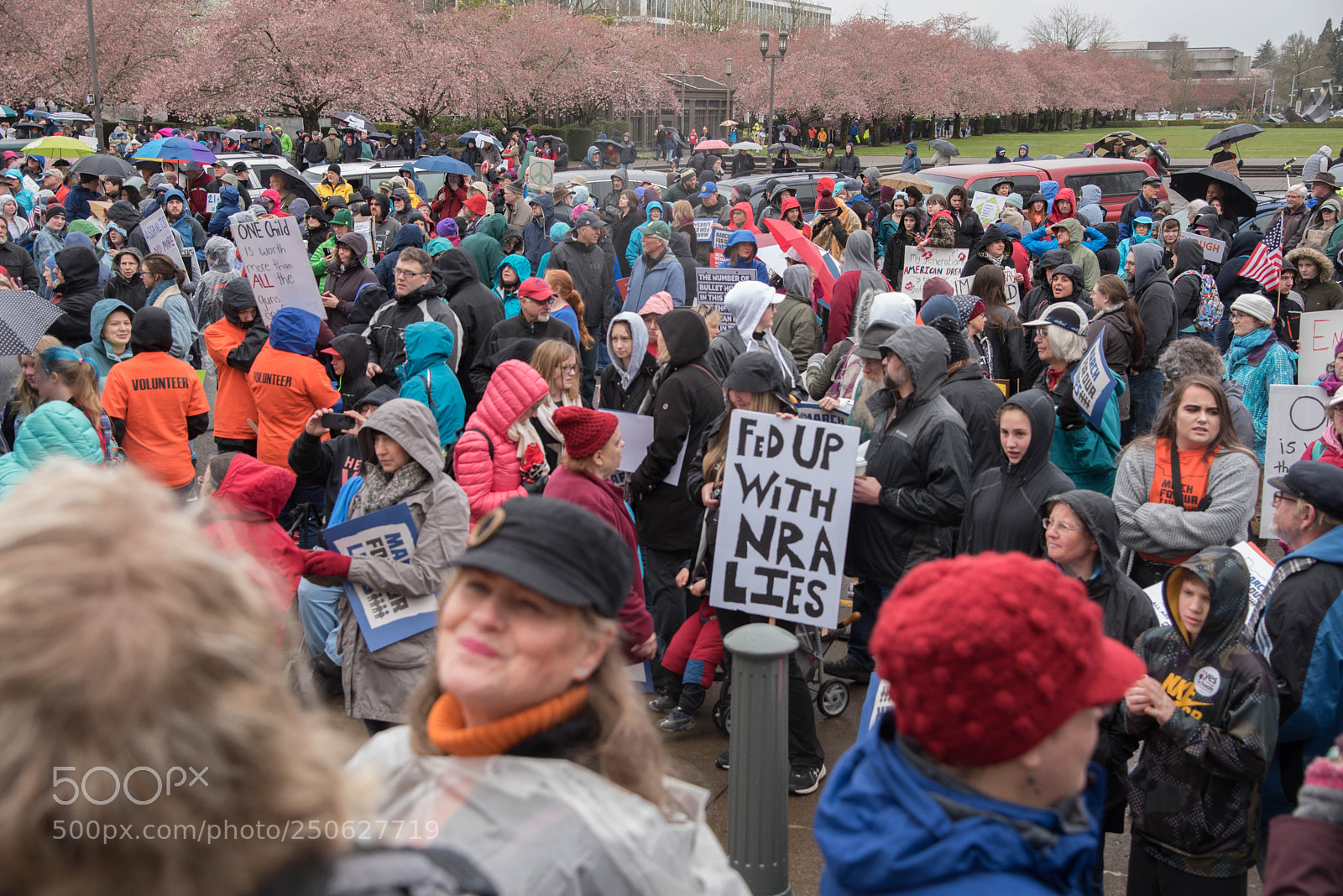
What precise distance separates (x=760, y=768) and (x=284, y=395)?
4.02 m

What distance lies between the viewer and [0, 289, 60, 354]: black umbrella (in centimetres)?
639

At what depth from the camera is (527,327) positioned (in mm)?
7629

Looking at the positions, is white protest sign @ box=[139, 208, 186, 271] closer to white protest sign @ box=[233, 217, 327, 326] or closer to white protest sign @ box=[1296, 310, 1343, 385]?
white protest sign @ box=[233, 217, 327, 326]

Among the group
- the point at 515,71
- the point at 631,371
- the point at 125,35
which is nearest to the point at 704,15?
the point at 515,71

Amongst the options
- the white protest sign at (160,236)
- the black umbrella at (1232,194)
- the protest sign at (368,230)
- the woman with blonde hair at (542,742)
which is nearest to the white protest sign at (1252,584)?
the woman with blonde hair at (542,742)

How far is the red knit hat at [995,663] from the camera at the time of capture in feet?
5.41

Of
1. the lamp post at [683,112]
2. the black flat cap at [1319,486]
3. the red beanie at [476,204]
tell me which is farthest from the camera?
the lamp post at [683,112]

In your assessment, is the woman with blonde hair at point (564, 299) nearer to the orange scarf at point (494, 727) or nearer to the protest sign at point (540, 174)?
the orange scarf at point (494, 727)

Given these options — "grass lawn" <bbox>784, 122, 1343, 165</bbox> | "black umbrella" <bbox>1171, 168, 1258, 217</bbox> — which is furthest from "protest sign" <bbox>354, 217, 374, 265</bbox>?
"grass lawn" <bbox>784, 122, 1343, 165</bbox>

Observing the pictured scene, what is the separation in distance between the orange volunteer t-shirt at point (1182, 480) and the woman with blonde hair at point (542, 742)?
11.9 feet

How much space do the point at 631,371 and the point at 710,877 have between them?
5.26 meters

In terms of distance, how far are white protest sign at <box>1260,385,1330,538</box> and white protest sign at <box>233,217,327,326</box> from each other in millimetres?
6540

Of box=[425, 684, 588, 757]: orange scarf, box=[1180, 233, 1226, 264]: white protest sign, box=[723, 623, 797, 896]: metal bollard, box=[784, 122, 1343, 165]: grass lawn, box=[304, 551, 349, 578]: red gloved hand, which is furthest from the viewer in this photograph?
box=[784, 122, 1343, 165]: grass lawn

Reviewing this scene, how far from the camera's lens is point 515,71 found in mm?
46188
